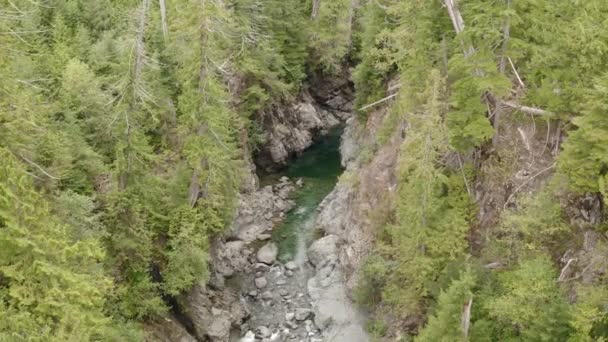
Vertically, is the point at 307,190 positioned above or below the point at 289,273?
above

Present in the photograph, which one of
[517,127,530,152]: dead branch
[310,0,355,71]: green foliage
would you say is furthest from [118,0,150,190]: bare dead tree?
[310,0,355,71]: green foliage

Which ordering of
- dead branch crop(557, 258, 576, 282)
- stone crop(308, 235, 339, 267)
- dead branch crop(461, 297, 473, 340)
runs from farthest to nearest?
stone crop(308, 235, 339, 267) < dead branch crop(557, 258, 576, 282) < dead branch crop(461, 297, 473, 340)

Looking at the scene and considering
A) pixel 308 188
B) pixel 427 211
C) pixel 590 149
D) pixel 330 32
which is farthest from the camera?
pixel 330 32

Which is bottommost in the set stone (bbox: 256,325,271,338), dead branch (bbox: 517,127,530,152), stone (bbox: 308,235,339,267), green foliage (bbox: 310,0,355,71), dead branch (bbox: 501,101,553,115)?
stone (bbox: 256,325,271,338)

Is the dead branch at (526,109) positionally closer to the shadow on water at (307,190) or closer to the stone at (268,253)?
the shadow on water at (307,190)

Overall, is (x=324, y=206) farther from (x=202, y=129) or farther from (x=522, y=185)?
(x=522, y=185)

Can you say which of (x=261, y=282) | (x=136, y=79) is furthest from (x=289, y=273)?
(x=136, y=79)

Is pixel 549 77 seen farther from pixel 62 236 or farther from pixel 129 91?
pixel 62 236

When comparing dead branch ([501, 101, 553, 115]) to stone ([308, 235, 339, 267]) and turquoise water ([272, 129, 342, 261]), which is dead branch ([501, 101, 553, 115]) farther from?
turquoise water ([272, 129, 342, 261])
